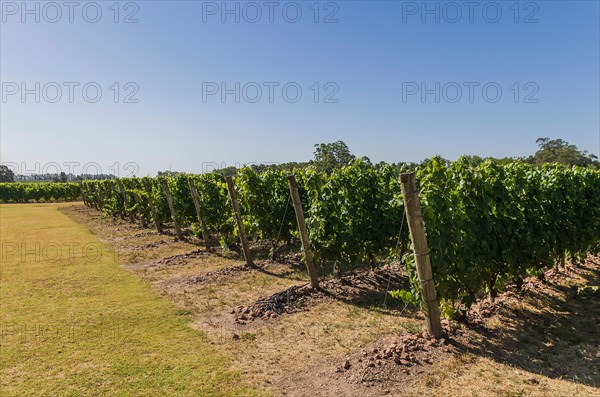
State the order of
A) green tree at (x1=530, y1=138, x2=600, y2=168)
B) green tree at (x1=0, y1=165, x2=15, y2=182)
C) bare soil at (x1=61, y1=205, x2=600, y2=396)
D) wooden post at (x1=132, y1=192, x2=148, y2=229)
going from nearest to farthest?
1. bare soil at (x1=61, y1=205, x2=600, y2=396)
2. wooden post at (x1=132, y1=192, x2=148, y2=229)
3. green tree at (x1=530, y1=138, x2=600, y2=168)
4. green tree at (x1=0, y1=165, x2=15, y2=182)

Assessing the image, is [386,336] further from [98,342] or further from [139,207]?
[139,207]

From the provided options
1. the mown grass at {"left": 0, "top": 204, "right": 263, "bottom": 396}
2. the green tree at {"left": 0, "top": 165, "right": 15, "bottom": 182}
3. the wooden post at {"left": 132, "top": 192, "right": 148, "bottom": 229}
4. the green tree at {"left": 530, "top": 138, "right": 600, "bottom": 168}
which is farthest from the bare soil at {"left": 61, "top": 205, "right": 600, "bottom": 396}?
the green tree at {"left": 0, "top": 165, "right": 15, "bottom": 182}

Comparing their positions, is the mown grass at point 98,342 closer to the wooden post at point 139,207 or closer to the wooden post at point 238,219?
the wooden post at point 238,219

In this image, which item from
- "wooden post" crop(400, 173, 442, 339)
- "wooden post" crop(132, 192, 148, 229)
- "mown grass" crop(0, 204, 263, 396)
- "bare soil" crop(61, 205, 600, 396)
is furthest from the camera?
"wooden post" crop(132, 192, 148, 229)

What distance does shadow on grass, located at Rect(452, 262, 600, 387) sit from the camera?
4.56 metres

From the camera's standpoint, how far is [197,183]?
15.0m

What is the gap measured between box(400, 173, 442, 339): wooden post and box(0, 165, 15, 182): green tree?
466 feet

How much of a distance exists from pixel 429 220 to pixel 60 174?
479ft

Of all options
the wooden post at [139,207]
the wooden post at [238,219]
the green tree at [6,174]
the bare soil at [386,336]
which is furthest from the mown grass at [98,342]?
the green tree at [6,174]

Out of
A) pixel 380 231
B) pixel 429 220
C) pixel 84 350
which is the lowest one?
pixel 84 350

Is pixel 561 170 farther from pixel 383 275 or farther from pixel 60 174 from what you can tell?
pixel 60 174

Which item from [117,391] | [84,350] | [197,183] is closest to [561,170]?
[117,391]

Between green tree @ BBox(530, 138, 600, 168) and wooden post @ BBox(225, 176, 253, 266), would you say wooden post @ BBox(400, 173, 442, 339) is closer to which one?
wooden post @ BBox(225, 176, 253, 266)

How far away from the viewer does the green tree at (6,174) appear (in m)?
116
